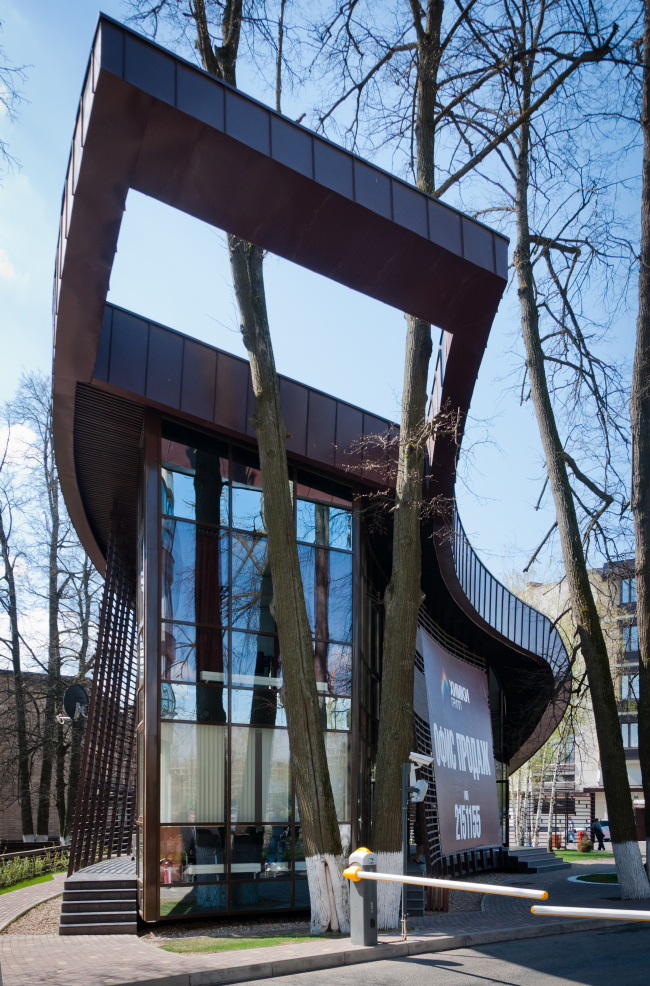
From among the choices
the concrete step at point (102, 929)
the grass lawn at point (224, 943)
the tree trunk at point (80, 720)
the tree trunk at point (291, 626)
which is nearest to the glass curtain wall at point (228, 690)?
the concrete step at point (102, 929)

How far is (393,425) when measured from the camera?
15.1m

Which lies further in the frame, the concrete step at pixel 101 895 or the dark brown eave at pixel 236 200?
the concrete step at pixel 101 895

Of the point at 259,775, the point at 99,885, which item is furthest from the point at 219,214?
the point at 99,885

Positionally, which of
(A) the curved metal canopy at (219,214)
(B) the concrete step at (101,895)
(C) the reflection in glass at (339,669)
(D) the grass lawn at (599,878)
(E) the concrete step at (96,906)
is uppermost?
(A) the curved metal canopy at (219,214)

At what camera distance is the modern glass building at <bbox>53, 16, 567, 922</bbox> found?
9.11 metres

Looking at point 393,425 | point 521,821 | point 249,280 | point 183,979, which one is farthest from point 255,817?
point 521,821

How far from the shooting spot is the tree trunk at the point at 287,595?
414 inches

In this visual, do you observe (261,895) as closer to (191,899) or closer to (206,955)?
(191,899)

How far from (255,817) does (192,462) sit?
17.9 feet

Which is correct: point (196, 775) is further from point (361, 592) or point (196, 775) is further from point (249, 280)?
point (249, 280)

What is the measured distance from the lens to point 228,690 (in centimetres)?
1298

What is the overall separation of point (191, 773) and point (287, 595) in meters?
3.13

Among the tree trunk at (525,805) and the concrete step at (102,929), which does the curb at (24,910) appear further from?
the tree trunk at (525,805)

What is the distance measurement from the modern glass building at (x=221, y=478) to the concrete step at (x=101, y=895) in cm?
34
